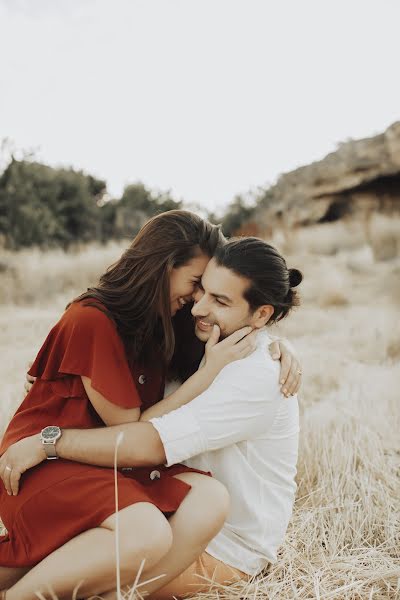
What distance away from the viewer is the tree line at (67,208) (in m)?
15.7

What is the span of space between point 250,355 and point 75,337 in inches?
27.4

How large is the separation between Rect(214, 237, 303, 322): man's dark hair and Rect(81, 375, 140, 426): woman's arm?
679mm

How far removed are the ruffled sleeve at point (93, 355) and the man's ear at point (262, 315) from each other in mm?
594

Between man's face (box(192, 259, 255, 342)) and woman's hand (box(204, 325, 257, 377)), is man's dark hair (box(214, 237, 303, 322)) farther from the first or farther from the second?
woman's hand (box(204, 325, 257, 377))

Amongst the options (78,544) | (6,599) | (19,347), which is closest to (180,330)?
(78,544)

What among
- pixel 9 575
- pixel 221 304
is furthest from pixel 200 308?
pixel 9 575

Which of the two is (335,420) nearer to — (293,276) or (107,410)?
(293,276)

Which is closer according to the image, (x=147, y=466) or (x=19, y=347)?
(x=147, y=466)

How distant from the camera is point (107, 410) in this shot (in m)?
2.34

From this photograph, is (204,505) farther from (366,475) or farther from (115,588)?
(366,475)

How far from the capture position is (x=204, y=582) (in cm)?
238

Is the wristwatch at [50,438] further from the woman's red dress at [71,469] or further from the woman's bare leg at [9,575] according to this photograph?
the woman's bare leg at [9,575]

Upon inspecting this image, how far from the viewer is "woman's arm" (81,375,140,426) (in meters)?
2.33

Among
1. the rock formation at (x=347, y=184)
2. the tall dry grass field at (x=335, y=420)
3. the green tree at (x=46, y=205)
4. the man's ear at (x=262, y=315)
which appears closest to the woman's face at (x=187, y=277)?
the man's ear at (x=262, y=315)
